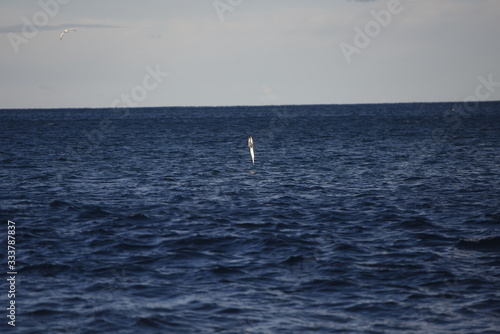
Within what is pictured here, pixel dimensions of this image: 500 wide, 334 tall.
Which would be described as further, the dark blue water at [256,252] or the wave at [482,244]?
the wave at [482,244]

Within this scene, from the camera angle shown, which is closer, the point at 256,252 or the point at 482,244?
the point at 256,252

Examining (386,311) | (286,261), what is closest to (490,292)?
(386,311)

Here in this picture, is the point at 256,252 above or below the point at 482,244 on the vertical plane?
above

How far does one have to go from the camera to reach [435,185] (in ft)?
124

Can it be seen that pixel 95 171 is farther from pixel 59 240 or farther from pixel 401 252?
pixel 401 252

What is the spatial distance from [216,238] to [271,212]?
6.09 m

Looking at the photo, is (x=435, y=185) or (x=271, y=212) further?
(x=435, y=185)

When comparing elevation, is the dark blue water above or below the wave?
above

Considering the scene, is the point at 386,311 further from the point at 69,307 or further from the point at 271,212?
the point at 271,212

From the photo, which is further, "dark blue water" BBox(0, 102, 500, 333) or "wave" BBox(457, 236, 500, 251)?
"wave" BBox(457, 236, 500, 251)

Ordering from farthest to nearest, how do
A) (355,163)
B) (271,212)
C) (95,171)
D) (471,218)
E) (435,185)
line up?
(355,163) → (95,171) → (435,185) → (271,212) → (471,218)

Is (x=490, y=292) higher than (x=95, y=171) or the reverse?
the reverse

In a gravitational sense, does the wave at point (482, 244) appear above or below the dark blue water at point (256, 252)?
below

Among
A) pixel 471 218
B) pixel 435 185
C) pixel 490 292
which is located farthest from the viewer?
pixel 435 185
